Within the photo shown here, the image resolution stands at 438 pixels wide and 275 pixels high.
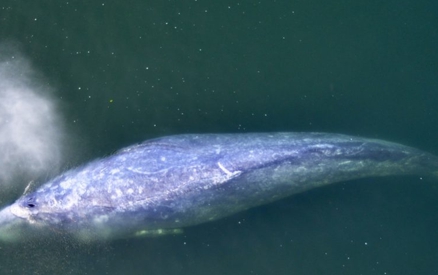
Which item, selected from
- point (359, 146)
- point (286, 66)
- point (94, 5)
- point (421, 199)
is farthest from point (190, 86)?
point (421, 199)

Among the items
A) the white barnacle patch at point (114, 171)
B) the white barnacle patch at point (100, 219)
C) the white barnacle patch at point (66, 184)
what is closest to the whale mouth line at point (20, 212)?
the white barnacle patch at point (66, 184)

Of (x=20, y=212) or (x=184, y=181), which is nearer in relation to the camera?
(x=184, y=181)

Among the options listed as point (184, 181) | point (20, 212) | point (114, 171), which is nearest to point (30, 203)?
point (20, 212)

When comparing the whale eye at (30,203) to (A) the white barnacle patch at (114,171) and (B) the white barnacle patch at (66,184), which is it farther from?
(A) the white barnacle patch at (114,171)

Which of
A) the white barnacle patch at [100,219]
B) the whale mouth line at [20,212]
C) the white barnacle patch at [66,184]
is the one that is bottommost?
the white barnacle patch at [100,219]

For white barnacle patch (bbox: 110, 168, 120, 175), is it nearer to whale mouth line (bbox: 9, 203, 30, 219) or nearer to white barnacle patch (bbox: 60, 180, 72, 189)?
white barnacle patch (bbox: 60, 180, 72, 189)

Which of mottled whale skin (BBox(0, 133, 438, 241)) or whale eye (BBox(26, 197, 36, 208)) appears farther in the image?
whale eye (BBox(26, 197, 36, 208))

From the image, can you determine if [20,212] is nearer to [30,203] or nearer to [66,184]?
[30,203]

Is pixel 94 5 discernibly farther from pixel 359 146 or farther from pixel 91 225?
pixel 359 146

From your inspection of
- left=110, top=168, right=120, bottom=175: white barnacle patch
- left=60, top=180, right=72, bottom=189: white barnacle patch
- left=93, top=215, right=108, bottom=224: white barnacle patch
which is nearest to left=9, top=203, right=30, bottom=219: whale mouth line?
left=60, top=180, right=72, bottom=189: white barnacle patch
